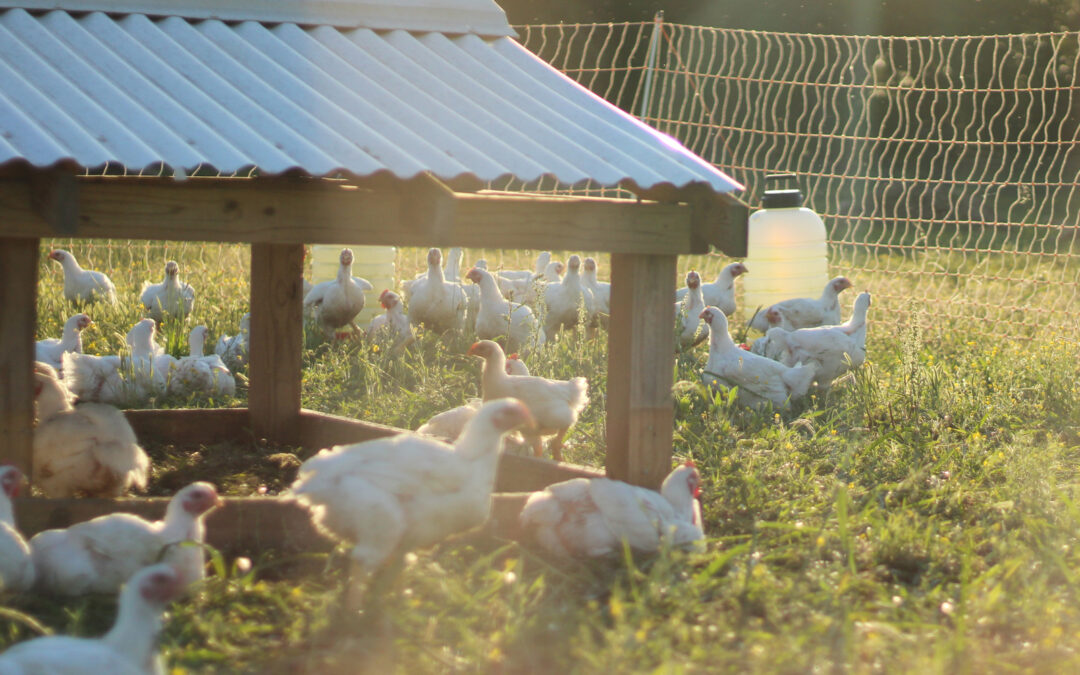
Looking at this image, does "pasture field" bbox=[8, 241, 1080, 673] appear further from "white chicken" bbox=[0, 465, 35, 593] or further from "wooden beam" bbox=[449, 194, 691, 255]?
"wooden beam" bbox=[449, 194, 691, 255]

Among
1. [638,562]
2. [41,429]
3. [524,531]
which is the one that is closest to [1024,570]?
[638,562]

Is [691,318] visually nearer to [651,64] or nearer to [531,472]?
[651,64]

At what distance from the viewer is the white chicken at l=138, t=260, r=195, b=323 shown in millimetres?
8516

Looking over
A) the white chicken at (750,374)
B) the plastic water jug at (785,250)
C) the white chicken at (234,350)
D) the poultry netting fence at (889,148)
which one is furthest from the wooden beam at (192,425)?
the poultry netting fence at (889,148)

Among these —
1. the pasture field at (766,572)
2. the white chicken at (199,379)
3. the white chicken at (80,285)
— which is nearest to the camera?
the pasture field at (766,572)

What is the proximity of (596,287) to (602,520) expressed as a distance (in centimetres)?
520

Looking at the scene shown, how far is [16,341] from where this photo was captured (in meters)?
3.95

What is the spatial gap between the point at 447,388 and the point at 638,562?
3035 mm

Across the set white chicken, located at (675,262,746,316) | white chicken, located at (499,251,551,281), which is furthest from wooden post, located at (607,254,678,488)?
white chicken, located at (675,262,746,316)

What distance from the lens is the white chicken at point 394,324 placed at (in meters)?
7.70

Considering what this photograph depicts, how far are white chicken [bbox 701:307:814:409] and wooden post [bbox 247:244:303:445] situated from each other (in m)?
2.29

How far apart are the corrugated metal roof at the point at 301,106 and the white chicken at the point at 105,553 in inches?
40.9

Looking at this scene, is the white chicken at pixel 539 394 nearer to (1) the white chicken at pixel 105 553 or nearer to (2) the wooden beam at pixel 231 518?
(2) the wooden beam at pixel 231 518

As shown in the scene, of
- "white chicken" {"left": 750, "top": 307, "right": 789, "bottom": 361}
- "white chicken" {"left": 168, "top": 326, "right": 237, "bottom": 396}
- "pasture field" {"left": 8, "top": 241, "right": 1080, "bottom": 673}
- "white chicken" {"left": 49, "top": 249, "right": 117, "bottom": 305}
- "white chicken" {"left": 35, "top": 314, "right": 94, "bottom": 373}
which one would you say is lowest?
"pasture field" {"left": 8, "top": 241, "right": 1080, "bottom": 673}
